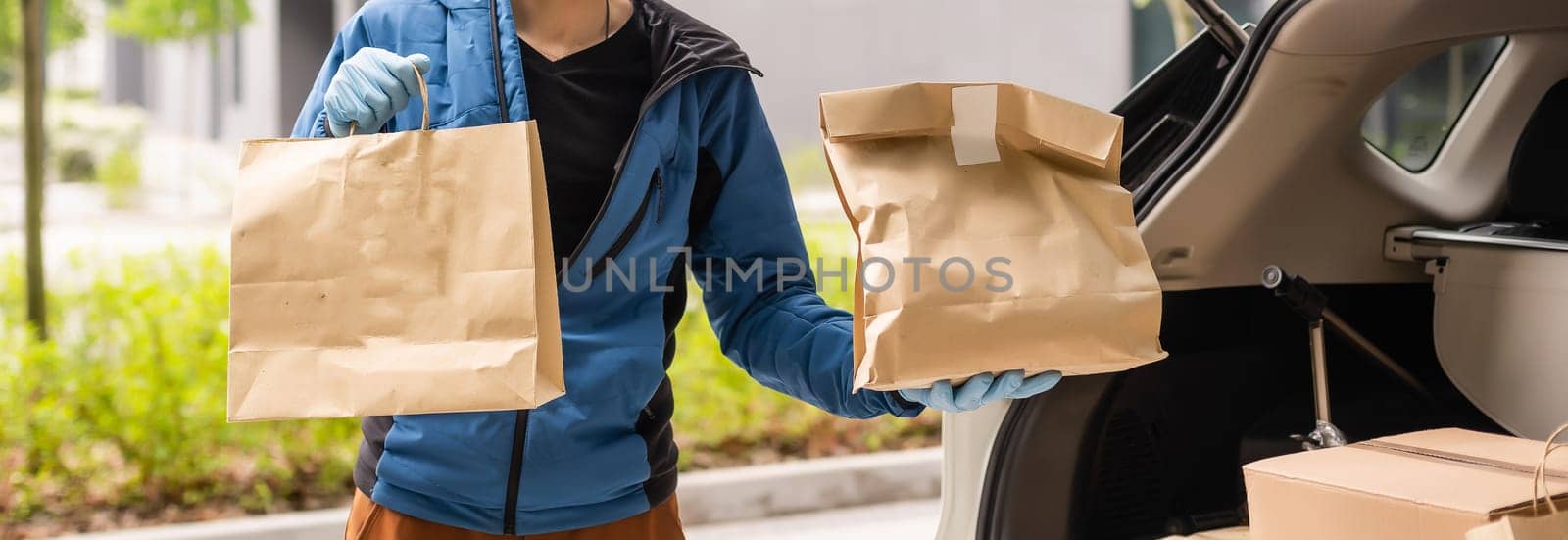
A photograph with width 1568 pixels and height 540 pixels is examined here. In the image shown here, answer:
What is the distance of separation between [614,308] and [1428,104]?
6.65 feet

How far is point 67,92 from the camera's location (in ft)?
16.8

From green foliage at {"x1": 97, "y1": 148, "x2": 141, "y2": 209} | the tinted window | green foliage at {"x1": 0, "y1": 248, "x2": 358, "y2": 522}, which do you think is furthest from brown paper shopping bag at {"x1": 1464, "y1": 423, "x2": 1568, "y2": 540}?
green foliage at {"x1": 97, "y1": 148, "x2": 141, "y2": 209}

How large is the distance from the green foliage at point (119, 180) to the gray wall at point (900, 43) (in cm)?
260

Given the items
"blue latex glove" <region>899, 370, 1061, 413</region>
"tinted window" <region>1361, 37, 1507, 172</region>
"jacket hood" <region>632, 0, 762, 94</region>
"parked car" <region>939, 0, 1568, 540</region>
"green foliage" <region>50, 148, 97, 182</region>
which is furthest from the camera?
"green foliage" <region>50, 148, 97, 182</region>

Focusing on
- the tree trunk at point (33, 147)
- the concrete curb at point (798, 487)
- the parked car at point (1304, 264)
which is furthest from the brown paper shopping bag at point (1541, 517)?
the tree trunk at point (33, 147)

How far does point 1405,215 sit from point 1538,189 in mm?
217

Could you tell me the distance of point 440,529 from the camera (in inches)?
50.7

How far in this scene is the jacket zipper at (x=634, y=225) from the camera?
1.27 m

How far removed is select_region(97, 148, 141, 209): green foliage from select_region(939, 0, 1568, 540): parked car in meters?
4.37

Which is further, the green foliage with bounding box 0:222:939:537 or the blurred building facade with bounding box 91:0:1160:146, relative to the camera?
the blurred building facade with bounding box 91:0:1160:146

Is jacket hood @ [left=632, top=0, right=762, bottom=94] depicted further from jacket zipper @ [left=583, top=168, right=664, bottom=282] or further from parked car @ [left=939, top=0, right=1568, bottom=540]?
parked car @ [left=939, top=0, right=1568, bottom=540]

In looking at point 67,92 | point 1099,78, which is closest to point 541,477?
point 1099,78

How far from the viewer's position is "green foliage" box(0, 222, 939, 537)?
336cm

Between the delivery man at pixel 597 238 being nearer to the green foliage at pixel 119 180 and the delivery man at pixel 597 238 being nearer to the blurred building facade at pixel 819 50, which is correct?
the blurred building facade at pixel 819 50
